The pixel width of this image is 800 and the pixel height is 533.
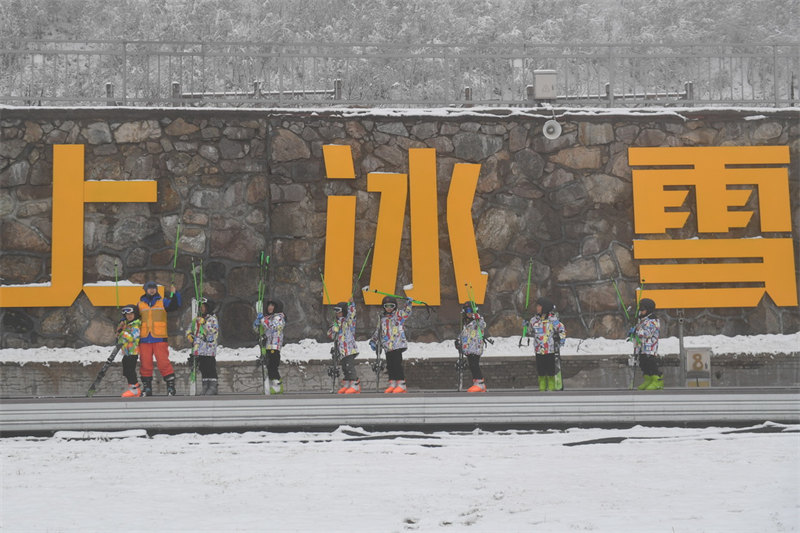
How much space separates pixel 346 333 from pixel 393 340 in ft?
2.38

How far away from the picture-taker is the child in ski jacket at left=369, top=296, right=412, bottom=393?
1254cm

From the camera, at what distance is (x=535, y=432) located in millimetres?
10250

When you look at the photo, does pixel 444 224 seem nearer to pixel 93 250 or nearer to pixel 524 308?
pixel 524 308

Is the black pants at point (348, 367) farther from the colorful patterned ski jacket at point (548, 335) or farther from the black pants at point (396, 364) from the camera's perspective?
the colorful patterned ski jacket at point (548, 335)

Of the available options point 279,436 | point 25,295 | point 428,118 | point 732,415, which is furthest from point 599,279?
point 25,295

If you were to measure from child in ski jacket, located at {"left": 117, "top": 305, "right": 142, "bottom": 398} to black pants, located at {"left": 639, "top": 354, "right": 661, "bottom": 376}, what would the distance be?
6911 mm

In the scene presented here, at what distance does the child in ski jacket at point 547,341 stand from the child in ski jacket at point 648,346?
1.07 metres

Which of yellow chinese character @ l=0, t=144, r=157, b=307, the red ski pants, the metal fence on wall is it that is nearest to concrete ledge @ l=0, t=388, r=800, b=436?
the red ski pants

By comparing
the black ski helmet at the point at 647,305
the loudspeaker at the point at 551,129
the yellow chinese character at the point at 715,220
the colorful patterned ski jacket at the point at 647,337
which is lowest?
the colorful patterned ski jacket at the point at 647,337

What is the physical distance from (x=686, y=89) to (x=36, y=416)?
12.0 meters

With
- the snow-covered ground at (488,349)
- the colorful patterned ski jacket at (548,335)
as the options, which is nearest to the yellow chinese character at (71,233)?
the snow-covered ground at (488,349)

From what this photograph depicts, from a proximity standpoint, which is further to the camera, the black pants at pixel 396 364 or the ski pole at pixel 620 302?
the ski pole at pixel 620 302

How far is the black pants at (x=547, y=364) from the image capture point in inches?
499

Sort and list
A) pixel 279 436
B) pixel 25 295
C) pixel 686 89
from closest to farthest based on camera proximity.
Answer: pixel 279 436, pixel 25 295, pixel 686 89
